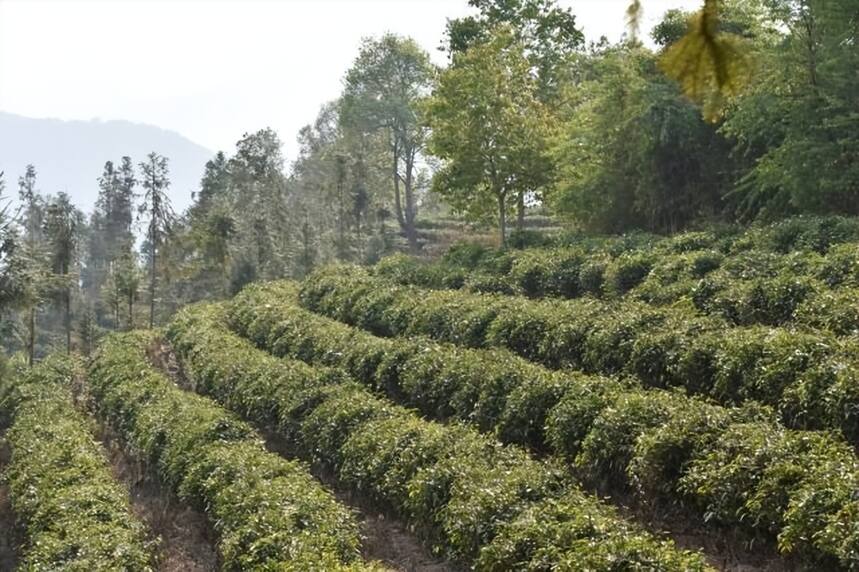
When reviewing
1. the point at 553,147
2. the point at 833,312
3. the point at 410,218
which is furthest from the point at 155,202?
the point at 833,312

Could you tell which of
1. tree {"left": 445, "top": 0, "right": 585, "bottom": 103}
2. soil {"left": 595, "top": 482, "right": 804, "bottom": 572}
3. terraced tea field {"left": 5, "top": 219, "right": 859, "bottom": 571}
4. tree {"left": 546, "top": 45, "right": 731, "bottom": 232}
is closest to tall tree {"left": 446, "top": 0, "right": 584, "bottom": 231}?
tree {"left": 445, "top": 0, "right": 585, "bottom": 103}

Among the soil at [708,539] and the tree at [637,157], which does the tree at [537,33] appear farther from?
the soil at [708,539]

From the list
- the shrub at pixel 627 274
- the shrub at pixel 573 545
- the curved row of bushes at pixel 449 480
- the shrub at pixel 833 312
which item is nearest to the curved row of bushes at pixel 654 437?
the curved row of bushes at pixel 449 480

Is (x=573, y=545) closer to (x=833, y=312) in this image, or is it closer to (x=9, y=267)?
(x=833, y=312)

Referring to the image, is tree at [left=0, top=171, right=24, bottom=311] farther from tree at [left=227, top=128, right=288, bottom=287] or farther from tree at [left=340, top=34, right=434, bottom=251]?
tree at [left=340, top=34, right=434, bottom=251]

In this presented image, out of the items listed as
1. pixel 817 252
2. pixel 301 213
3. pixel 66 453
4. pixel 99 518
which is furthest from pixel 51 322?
pixel 817 252

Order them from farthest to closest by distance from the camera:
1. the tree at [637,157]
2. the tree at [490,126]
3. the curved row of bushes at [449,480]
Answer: the tree at [490,126] < the tree at [637,157] < the curved row of bushes at [449,480]

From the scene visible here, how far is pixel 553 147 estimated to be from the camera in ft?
90.8

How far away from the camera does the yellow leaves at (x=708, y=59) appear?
2.74 m

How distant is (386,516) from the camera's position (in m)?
11.5

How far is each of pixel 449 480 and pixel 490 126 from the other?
1958 centimetres

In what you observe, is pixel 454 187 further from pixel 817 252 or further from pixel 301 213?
pixel 301 213

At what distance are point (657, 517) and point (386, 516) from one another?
4.29 m

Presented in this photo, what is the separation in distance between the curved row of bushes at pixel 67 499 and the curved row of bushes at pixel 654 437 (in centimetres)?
551
